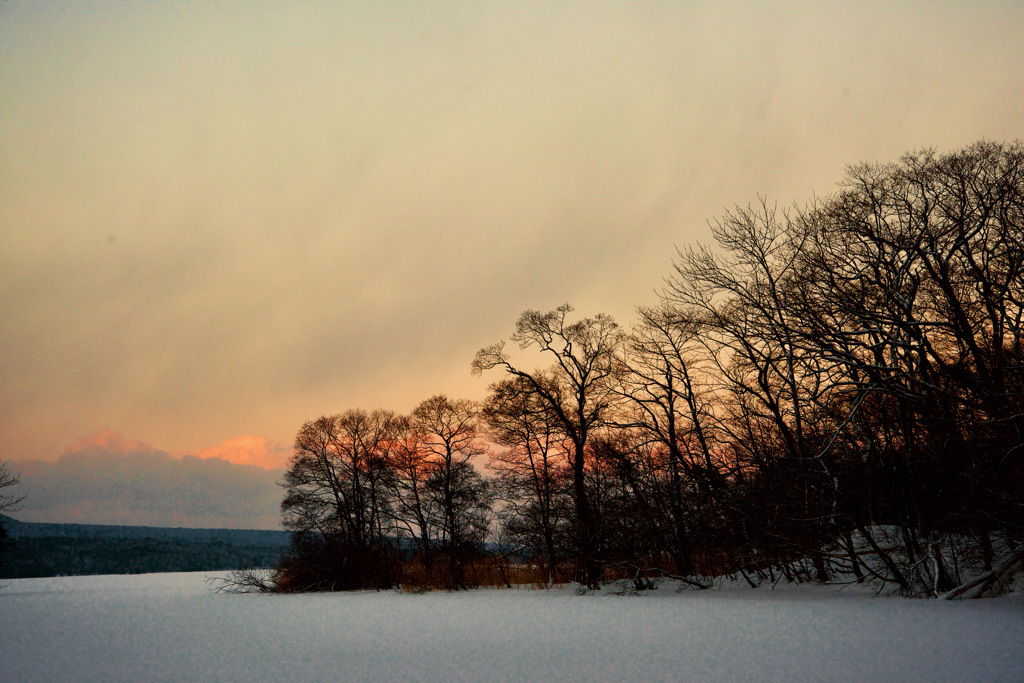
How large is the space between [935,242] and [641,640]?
9209 millimetres

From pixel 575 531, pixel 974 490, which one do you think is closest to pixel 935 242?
pixel 974 490

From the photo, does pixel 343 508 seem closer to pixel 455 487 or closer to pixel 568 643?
pixel 455 487

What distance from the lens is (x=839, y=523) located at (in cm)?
1341

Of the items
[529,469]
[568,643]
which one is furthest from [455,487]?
[568,643]

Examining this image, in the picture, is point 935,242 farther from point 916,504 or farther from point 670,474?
point 670,474

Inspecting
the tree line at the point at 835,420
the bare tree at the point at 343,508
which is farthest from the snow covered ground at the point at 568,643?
the bare tree at the point at 343,508

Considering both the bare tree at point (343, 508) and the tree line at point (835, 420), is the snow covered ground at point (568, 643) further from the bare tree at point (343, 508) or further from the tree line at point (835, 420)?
the bare tree at point (343, 508)

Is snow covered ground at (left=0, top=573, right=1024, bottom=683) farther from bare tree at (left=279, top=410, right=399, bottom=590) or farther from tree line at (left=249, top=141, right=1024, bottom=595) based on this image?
bare tree at (left=279, top=410, right=399, bottom=590)

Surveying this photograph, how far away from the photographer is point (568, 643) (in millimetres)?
8508

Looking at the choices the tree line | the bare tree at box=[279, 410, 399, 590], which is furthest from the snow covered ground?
the bare tree at box=[279, 410, 399, 590]

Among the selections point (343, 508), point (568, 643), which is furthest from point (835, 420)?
point (343, 508)

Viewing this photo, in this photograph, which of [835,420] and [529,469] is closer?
[835,420]

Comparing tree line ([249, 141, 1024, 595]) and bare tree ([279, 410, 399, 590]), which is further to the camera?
bare tree ([279, 410, 399, 590])

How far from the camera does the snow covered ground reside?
6363mm
